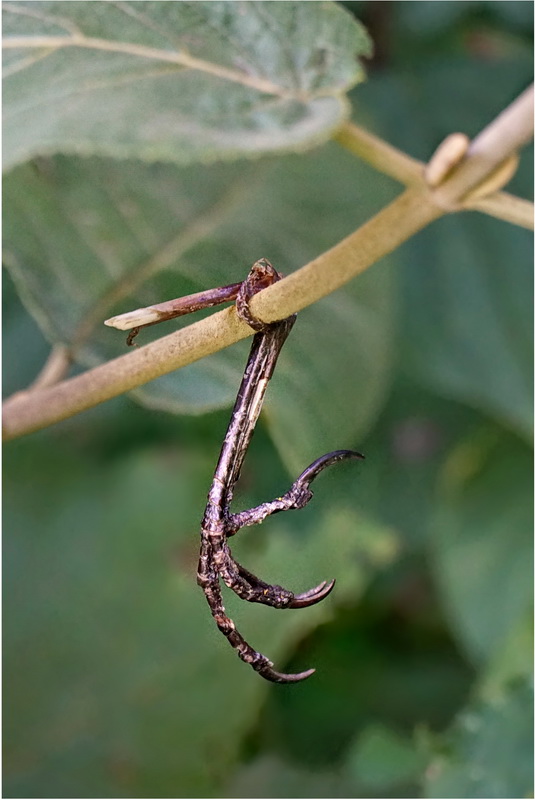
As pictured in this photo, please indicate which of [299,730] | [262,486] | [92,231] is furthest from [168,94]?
[299,730]

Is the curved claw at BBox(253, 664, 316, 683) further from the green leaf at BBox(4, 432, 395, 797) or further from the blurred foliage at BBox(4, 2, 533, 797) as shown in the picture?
the green leaf at BBox(4, 432, 395, 797)

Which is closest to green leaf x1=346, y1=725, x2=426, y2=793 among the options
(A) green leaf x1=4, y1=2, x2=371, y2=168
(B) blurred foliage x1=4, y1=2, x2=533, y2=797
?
(B) blurred foliage x1=4, y1=2, x2=533, y2=797

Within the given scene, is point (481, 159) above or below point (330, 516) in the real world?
below

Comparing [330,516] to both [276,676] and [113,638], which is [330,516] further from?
[276,676]

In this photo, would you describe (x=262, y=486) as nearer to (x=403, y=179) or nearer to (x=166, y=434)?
(x=166, y=434)

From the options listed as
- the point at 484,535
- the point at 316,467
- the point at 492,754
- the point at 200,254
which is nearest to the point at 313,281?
the point at 316,467

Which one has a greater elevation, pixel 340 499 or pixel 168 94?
pixel 340 499

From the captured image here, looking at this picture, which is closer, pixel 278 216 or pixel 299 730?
pixel 278 216
